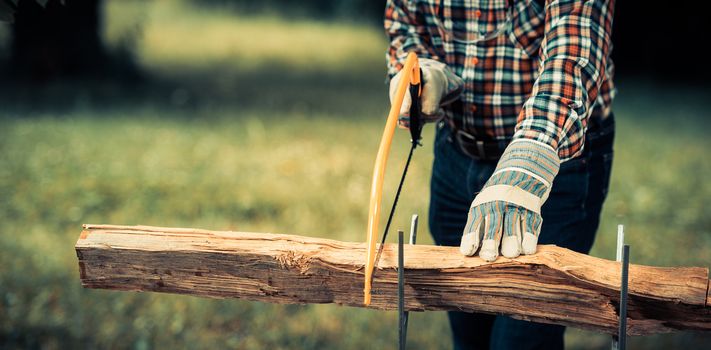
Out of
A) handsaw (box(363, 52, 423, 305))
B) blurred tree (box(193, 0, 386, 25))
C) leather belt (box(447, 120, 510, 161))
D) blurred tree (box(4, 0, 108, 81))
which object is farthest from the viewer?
blurred tree (box(193, 0, 386, 25))

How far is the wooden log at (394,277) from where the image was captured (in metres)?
1.86

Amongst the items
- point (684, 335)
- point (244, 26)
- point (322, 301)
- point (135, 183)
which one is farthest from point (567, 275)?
point (244, 26)

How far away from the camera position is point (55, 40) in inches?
496

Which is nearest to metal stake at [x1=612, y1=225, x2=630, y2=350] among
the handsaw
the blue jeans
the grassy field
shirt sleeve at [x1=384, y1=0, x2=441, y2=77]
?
the handsaw

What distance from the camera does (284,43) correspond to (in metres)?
20.2

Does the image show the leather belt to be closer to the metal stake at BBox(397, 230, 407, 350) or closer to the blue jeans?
the blue jeans

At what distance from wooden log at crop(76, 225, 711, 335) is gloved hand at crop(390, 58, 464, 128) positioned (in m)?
0.63

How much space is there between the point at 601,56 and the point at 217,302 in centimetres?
360

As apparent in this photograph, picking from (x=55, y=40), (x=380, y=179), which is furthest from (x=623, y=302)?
(x=55, y=40)

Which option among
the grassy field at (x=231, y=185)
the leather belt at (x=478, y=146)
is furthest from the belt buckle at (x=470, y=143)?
the grassy field at (x=231, y=185)

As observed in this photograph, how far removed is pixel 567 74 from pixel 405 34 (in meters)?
0.88

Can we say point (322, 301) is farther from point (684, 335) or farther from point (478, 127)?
point (684, 335)

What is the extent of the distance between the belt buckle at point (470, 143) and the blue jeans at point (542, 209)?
0.03 m

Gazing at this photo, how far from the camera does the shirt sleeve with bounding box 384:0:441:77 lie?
282 centimetres
